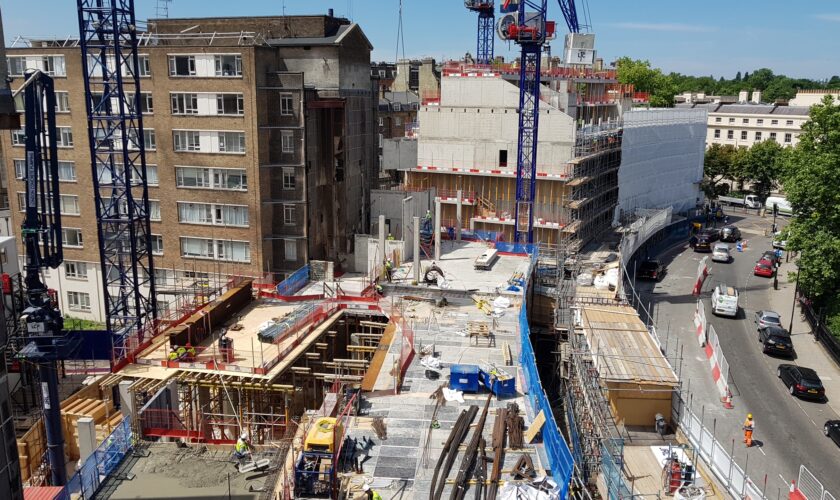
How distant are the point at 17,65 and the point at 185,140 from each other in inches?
498

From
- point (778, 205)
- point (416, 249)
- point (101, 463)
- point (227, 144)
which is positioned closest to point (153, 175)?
point (227, 144)

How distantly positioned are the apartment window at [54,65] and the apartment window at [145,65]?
17.4 feet

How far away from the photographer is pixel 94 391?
26781mm

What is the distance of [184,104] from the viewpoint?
134 feet

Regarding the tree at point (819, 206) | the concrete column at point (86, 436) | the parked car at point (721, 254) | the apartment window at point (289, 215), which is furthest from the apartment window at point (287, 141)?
the parked car at point (721, 254)

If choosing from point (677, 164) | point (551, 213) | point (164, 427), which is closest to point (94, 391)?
point (164, 427)

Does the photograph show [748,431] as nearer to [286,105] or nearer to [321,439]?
[321,439]

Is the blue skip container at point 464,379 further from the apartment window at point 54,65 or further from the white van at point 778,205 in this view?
the white van at point 778,205

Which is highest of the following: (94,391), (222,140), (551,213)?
(222,140)

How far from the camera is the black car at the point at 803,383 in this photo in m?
32.8

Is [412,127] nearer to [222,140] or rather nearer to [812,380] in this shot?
[222,140]

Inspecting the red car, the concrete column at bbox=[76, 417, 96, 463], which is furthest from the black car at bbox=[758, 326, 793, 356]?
the concrete column at bbox=[76, 417, 96, 463]

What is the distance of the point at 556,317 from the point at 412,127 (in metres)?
23.7

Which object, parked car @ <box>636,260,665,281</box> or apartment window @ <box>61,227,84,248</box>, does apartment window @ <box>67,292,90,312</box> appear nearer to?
apartment window @ <box>61,227,84,248</box>
